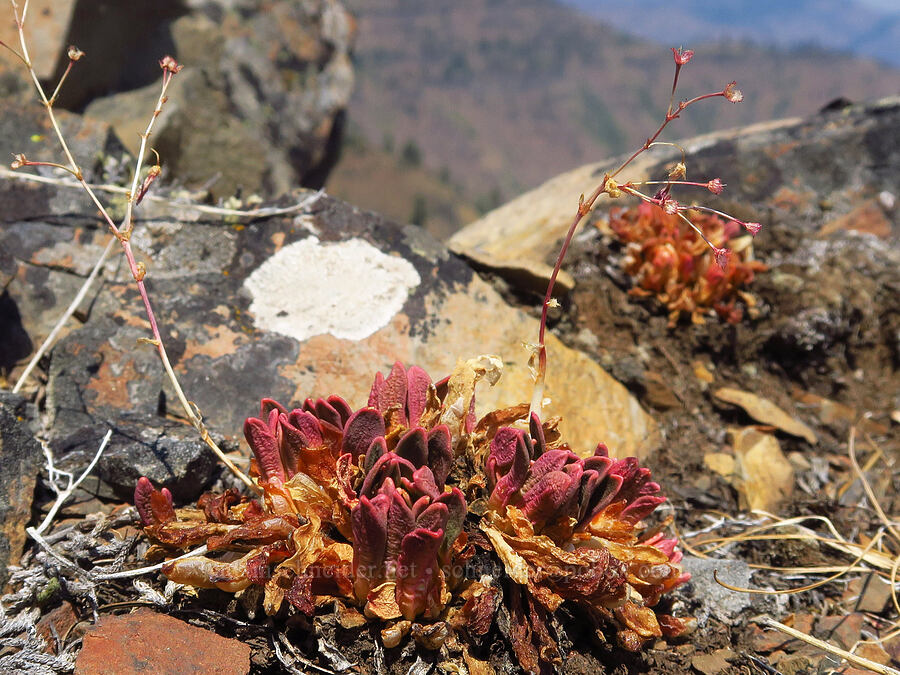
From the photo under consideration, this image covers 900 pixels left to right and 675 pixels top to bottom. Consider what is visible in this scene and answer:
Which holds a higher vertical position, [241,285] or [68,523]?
[241,285]

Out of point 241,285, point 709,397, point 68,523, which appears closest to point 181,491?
point 68,523

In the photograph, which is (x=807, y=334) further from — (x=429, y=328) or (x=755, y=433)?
(x=429, y=328)

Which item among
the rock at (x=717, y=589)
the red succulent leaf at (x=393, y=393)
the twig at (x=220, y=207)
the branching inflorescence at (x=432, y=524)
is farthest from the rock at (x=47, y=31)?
the rock at (x=717, y=589)

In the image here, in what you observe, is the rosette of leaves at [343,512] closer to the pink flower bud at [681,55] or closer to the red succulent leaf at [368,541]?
the red succulent leaf at [368,541]

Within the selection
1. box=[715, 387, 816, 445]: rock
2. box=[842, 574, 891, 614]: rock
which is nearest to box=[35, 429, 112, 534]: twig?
→ box=[842, 574, 891, 614]: rock

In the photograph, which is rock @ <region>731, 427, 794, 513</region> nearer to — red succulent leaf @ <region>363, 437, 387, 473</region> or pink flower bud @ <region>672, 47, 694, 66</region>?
red succulent leaf @ <region>363, 437, 387, 473</region>

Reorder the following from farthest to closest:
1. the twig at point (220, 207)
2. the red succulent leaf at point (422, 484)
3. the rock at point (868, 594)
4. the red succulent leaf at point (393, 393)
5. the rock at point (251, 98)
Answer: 1. the rock at point (251, 98)
2. the twig at point (220, 207)
3. the rock at point (868, 594)
4. the red succulent leaf at point (393, 393)
5. the red succulent leaf at point (422, 484)
